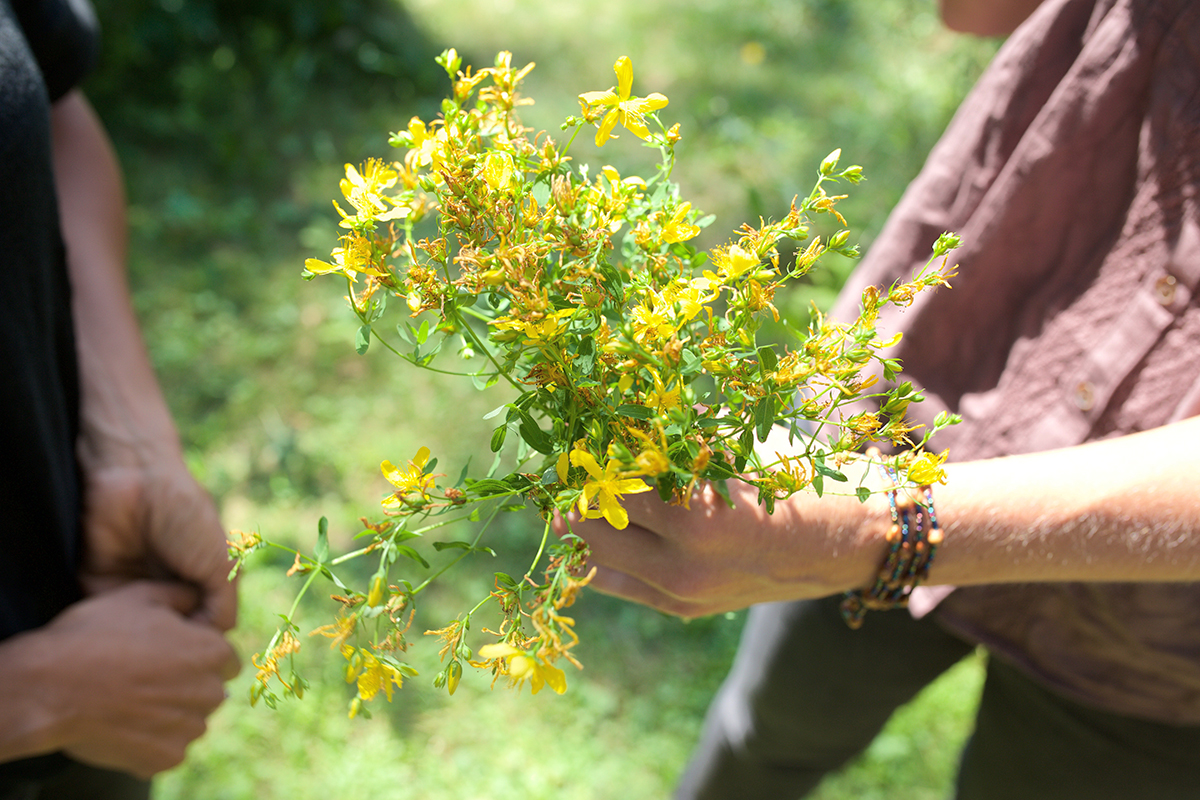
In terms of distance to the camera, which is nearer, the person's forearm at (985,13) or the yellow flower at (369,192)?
the yellow flower at (369,192)

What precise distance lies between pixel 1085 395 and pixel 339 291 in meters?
2.45

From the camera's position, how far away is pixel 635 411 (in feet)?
2.12

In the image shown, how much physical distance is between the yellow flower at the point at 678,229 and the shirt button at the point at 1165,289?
58 centimetres

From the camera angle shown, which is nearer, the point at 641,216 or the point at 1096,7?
the point at 641,216

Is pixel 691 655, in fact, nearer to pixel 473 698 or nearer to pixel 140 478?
pixel 473 698

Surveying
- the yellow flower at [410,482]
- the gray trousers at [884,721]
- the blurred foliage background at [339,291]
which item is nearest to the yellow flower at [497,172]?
the yellow flower at [410,482]

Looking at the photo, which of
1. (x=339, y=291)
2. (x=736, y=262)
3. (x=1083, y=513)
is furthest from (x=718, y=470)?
(x=339, y=291)

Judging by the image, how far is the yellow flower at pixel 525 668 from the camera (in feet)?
1.94

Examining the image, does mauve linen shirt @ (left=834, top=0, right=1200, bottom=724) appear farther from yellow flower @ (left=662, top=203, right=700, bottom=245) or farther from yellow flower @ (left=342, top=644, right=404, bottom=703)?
yellow flower @ (left=342, top=644, right=404, bottom=703)

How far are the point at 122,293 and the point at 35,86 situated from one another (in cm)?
38

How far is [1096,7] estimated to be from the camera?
38.0 inches

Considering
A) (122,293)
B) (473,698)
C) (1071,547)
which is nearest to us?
(1071,547)

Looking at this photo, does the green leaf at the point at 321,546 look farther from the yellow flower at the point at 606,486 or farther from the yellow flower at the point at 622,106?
the yellow flower at the point at 622,106

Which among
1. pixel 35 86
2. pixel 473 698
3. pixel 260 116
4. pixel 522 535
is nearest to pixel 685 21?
pixel 260 116
